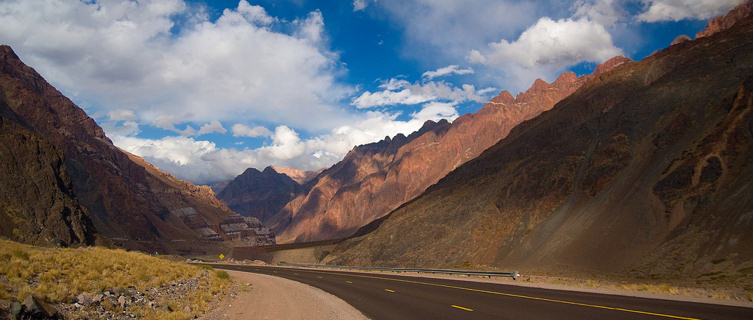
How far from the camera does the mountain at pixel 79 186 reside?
2418 inches

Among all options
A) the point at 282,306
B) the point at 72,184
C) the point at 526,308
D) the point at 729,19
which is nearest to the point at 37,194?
the point at 72,184

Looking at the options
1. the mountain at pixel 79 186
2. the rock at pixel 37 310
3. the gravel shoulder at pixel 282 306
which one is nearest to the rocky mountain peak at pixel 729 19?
the gravel shoulder at pixel 282 306

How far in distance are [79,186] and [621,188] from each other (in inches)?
4581

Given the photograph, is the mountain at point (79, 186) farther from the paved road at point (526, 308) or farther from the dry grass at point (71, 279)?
the paved road at point (526, 308)

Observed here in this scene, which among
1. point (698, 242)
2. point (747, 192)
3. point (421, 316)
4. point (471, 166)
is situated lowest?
point (421, 316)

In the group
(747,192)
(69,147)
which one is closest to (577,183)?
(747,192)

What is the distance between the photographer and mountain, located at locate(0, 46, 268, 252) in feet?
201

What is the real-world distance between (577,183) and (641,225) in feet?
61.8

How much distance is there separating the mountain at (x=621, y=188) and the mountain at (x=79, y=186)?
49.7m

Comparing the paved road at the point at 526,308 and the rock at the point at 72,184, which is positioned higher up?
the rock at the point at 72,184

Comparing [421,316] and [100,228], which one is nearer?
[421,316]

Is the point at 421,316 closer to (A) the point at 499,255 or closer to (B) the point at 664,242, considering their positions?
(B) the point at 664,242

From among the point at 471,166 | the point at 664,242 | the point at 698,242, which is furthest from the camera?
the point at 471,166

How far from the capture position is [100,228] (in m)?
98.2
